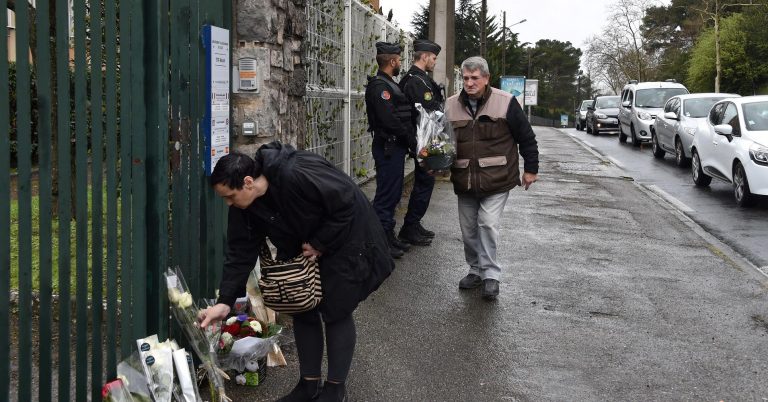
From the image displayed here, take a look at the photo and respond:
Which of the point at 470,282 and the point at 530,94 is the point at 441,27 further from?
the point at 530,94

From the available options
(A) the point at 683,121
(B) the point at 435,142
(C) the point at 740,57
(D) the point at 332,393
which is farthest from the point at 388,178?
(C) the point at 740,57

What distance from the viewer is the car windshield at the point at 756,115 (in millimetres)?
12633

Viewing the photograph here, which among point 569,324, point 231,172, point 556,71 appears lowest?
point 569,324

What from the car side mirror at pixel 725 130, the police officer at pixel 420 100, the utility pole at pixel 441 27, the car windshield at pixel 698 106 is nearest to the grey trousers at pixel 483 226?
the police officer at pixel 420 100

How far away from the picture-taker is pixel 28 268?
Result: 11.5 ft

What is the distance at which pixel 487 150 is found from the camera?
681 cm

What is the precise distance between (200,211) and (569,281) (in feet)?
12.3

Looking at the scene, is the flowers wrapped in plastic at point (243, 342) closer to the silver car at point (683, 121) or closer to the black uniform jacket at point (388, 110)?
the black uniform jacket at point (388, 110)

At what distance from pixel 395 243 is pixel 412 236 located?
0.46m

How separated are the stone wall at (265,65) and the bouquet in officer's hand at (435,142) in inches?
52.7

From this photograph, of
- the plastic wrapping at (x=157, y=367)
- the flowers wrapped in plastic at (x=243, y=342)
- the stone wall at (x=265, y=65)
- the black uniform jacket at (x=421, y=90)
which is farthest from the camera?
the black uniform jacket at (x=421, y=90)

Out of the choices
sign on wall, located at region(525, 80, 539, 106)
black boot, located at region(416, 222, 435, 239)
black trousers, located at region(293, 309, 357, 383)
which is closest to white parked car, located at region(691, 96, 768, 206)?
black boot, located at region(416, 222, 435, 239)

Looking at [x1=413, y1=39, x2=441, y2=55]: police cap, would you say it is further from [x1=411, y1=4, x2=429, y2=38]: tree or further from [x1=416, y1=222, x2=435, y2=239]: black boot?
[x1=411, y1=4, x2=429, y2=38]: tree

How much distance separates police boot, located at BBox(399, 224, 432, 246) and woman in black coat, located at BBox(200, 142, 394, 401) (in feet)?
14.0
